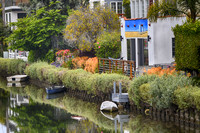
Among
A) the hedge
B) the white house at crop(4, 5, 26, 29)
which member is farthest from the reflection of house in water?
the white house at crop(4, 5, 26, 29)

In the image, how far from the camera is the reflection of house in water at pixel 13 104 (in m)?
28.6

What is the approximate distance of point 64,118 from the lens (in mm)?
30312

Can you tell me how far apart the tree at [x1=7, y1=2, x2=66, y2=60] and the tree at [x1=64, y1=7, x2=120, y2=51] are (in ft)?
22.8

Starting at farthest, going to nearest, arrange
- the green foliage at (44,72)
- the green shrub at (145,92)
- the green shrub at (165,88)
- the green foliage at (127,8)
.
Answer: the green foliage at (44,72) < the green foliage at (127,8) < the green shrub at (145,92) < the green shrub at (165,88)

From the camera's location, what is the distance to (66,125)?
28.0 m

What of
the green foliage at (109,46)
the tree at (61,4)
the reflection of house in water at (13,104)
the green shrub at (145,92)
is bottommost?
the reflection of house in water at (13,104)

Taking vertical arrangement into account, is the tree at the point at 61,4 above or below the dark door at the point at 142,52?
above

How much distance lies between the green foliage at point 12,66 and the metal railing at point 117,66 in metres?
18.4

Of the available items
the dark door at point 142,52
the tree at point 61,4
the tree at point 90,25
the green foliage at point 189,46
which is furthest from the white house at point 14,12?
the green foliage at point 189,46

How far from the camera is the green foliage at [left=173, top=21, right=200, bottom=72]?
82.9ft

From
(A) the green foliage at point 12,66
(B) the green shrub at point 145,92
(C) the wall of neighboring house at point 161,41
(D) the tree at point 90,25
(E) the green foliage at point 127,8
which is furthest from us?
(A) the green foliage at point 12,66

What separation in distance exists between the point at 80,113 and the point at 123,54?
9.30 m

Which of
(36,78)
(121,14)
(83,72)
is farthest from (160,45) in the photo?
(36,78)

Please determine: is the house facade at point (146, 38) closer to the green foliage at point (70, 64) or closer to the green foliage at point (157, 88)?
the green foliage at point (157, 88)
